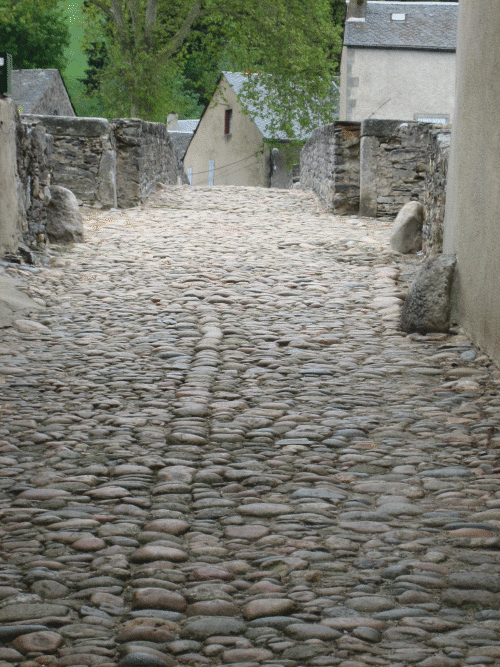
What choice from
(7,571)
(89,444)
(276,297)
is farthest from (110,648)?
(276,297)

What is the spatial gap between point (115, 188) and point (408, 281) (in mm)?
6486

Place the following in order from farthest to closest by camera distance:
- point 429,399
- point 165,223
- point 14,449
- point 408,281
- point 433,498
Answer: point 165,223 < point 408,281 < point 429,399 < point 14,449 < point 433,498

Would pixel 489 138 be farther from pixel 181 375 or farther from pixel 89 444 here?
pixel 89 444

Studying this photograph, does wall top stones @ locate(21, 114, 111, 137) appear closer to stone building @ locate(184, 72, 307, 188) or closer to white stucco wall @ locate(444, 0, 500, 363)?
white stucco wall @ locate(444, 0, 500, 363)

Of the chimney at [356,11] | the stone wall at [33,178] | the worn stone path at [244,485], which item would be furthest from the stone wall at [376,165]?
the chimney at [356,11]

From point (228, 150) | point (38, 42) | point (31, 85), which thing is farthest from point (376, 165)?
point (38, 42)

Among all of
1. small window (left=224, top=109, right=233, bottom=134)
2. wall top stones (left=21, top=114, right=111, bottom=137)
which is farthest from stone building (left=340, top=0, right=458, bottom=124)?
wall top stones (left=21, top=114, right=111, bottom=137)

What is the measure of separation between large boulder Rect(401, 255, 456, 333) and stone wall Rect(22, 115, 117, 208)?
734 centimetres

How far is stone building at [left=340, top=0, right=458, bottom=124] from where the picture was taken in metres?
26.0

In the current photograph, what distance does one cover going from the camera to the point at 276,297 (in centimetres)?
727

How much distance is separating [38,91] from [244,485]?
27738mm

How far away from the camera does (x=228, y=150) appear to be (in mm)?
35500

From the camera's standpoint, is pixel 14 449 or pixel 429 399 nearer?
pixel 14 449

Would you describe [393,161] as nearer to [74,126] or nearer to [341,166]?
[341,166]
